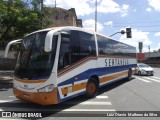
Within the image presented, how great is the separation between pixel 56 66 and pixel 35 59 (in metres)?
0.80

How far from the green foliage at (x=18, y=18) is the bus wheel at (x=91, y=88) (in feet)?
28.6

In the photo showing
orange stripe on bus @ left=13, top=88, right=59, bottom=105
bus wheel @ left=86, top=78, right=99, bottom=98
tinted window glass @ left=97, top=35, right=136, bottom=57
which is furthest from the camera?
tinted window glass @ left=97, top=35, right=136, bottom=57

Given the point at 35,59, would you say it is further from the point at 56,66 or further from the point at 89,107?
the point at 89,107

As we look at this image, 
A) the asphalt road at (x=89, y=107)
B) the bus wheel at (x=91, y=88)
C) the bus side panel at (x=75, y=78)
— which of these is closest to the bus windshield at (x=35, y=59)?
the bus side panel at (x=75, y=78)

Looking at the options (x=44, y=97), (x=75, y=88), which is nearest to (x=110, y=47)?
(x=75, y=88)

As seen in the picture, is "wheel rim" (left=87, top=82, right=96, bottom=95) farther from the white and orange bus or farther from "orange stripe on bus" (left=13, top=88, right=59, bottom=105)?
"orange stripe on bus" (left=13, top=88, right=59, bottom=105)

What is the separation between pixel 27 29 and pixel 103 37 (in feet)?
24.5

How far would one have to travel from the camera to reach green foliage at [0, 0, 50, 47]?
1866 centimetres

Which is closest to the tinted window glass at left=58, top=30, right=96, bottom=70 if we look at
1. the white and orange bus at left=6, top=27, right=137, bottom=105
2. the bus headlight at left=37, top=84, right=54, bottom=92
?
the white and orange bus at left=6, top=27, right=137, bottom=105

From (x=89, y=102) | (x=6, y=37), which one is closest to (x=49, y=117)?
(x=89, y=102)

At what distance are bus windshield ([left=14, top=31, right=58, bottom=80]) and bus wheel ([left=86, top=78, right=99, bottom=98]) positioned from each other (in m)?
3.04

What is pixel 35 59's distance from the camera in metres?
9.26

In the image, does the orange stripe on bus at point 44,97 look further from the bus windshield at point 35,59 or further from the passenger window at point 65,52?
the passenger window at point 65,52

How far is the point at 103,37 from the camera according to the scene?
13867mm
